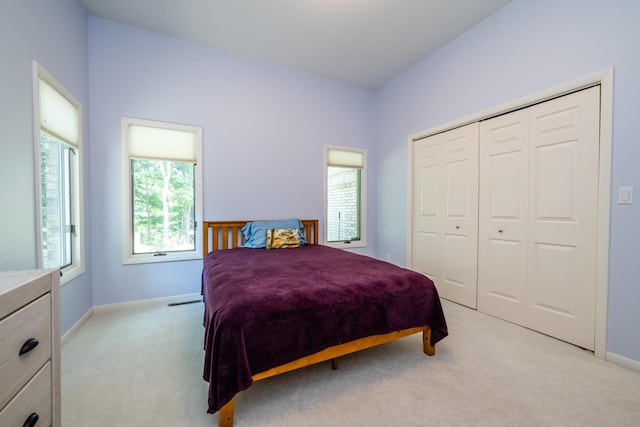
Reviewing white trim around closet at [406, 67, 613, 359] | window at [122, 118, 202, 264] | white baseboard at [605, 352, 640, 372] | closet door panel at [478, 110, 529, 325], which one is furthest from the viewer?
window at [122, 118, 202, 264]

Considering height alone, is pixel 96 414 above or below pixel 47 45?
below

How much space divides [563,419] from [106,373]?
105 inches

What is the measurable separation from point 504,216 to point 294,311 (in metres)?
2.31

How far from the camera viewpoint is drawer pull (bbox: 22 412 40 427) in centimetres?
86

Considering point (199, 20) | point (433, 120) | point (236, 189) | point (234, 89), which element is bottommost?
point (236, 189)

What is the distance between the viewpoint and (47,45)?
6.10ft

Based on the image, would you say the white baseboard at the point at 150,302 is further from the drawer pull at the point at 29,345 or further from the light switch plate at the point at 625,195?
A: the light switch plate at the point at 625,195

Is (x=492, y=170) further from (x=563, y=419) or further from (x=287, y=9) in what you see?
(x=287, y=9)

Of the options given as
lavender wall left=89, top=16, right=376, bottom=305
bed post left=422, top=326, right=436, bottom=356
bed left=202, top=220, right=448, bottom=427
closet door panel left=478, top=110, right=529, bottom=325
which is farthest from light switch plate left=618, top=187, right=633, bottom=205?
lavender wall left=89, top=16, right=376, bottom=305

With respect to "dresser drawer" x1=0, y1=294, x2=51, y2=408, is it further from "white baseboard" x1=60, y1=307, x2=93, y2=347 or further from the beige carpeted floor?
"white baseboard" x1=60, y1=307, x2=93, y2=347

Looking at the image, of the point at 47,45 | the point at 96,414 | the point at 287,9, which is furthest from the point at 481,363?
the point at 47,45

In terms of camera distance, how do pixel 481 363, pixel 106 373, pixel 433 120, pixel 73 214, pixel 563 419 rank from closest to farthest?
pixel 563 419, pixel 106 373, pixel 481 363, pixel 73 214, pixel 433 120

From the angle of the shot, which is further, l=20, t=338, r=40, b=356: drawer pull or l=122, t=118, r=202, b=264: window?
l=122, t=118, r=202, b=264: window

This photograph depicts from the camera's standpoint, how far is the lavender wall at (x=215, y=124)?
2.66m
